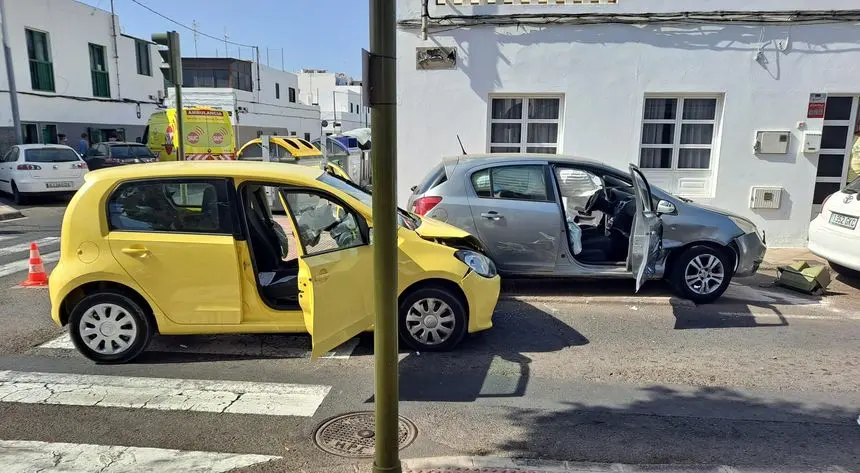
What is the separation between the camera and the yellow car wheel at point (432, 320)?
4.91 meters

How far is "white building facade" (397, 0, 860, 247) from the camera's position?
8992mm

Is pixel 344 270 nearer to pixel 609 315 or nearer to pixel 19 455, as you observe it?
pixel 19 455

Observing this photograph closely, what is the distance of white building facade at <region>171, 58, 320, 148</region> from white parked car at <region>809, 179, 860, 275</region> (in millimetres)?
27259

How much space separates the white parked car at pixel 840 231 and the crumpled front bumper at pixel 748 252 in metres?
1.30

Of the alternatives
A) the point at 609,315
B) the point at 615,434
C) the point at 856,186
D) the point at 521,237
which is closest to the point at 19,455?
the point at 615,434

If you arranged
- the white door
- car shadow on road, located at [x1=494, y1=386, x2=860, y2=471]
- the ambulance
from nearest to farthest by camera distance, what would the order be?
car shadow on road, located at [x1=494, y1=386, x2=860, y2=471], the white door, the ambulance

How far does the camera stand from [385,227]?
2494mm

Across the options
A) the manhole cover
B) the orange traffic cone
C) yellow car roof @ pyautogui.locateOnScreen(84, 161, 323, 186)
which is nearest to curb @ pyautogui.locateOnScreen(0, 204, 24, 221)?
the orange traffic cone

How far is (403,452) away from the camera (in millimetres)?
3473

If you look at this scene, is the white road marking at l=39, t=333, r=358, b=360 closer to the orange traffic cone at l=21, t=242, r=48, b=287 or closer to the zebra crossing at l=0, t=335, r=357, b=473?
the zebra crossing at l=0, t=335, r=357, b=473

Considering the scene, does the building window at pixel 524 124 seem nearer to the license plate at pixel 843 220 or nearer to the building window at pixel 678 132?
the building window at pixel 678 132

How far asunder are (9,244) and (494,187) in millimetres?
8735

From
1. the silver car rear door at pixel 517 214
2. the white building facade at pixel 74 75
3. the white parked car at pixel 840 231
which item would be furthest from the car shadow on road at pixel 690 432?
the white building facade at pixel 74 75

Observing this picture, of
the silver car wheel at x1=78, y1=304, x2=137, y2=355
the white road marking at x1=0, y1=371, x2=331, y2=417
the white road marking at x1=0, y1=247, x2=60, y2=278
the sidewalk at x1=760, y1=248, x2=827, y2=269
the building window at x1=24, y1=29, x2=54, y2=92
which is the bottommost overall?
the white road marking at x1=0, y1=371, x2=331, y2=417
